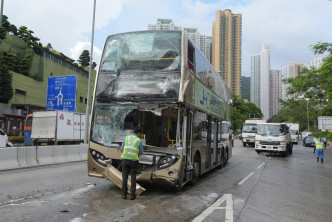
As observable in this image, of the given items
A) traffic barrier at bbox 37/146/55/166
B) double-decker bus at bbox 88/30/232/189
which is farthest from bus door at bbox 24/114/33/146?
double-decker bus at bbox 88/30/232/189

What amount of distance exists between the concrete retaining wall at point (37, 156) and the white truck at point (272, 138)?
12884 millimetres

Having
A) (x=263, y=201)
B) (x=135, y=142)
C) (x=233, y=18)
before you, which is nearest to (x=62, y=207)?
(x=135, y=142)

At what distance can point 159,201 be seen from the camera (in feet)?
23.0

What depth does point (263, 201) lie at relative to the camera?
24.7 feet

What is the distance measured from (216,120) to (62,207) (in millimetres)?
7711

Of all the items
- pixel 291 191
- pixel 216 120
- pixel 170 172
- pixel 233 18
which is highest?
pixel 233 18

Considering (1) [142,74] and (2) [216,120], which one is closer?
(1) [142,74]

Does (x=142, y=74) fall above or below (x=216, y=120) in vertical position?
above

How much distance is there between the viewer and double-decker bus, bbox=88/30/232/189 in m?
7.68

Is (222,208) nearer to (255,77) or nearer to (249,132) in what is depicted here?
(249,132)

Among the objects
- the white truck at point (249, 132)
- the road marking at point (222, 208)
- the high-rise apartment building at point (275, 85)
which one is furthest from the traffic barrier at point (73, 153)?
the high-rise apartment building at point (275, 85)

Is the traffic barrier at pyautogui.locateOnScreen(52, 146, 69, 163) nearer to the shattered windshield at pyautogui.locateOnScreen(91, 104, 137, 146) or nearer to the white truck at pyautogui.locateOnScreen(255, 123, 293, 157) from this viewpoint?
the shattered windshield at pyautogui.locateOnScreen(91, 104, 137, 146)

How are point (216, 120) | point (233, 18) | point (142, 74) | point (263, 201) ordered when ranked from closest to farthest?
point (263, 201) → point (142, 74) → point (216, 120) → point (233, 18)

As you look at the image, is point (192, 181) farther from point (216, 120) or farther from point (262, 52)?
point (262, 52)
